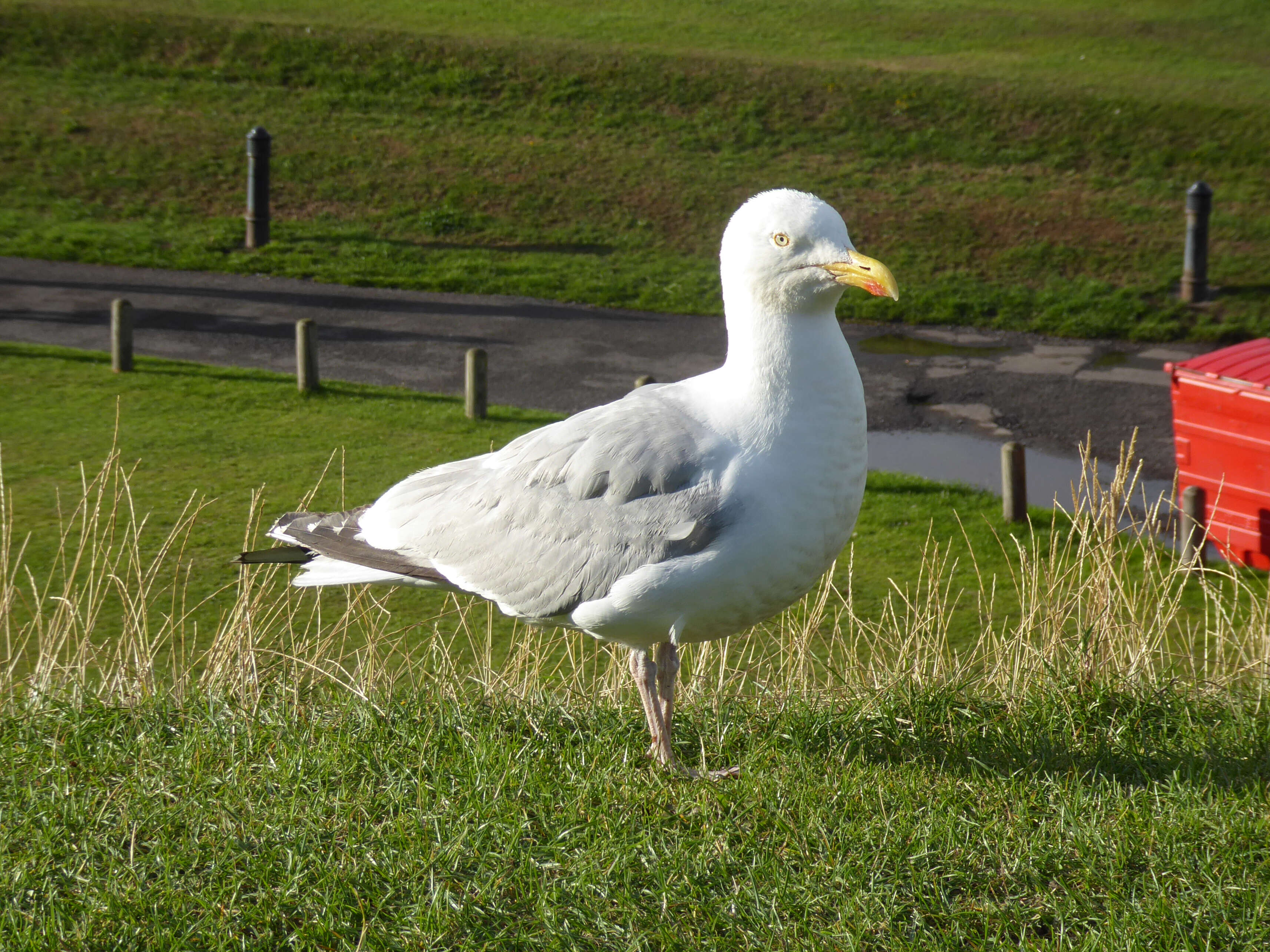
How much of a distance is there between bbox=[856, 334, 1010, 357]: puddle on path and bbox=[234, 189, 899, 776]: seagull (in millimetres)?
10001

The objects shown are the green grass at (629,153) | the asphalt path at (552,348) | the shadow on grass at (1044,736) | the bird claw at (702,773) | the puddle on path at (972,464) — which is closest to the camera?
the bird claw at (702,773)

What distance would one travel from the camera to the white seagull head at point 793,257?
12.6 ft

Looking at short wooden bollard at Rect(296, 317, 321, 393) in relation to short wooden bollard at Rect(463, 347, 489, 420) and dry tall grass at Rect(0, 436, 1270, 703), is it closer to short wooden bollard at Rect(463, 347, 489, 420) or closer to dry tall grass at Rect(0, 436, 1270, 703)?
short wooden bollard at Rect(463, 347, 489, 420)

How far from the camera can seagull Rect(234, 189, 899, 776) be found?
12.7 ft

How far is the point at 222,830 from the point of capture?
3.85m

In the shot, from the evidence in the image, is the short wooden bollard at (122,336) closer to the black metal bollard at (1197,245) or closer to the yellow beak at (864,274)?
the yellow beak at (864,274)

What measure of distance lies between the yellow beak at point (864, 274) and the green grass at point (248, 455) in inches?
171

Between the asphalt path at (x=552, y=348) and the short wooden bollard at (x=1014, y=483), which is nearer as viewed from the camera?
the short wooden bollard at (x=1014, y=483)

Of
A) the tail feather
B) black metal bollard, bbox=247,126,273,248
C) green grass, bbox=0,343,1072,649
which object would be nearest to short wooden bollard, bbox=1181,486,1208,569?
green grass, bbox=0,343,1072,649

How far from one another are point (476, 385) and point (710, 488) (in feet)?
26.1

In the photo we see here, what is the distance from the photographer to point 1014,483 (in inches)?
387

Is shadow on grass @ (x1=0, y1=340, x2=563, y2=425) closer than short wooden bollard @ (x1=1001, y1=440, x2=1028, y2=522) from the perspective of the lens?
No

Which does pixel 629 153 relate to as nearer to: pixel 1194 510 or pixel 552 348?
pixel 552 348

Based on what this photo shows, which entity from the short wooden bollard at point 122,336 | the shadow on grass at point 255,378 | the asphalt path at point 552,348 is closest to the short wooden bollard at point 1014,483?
the asphalt path at point 552,348
